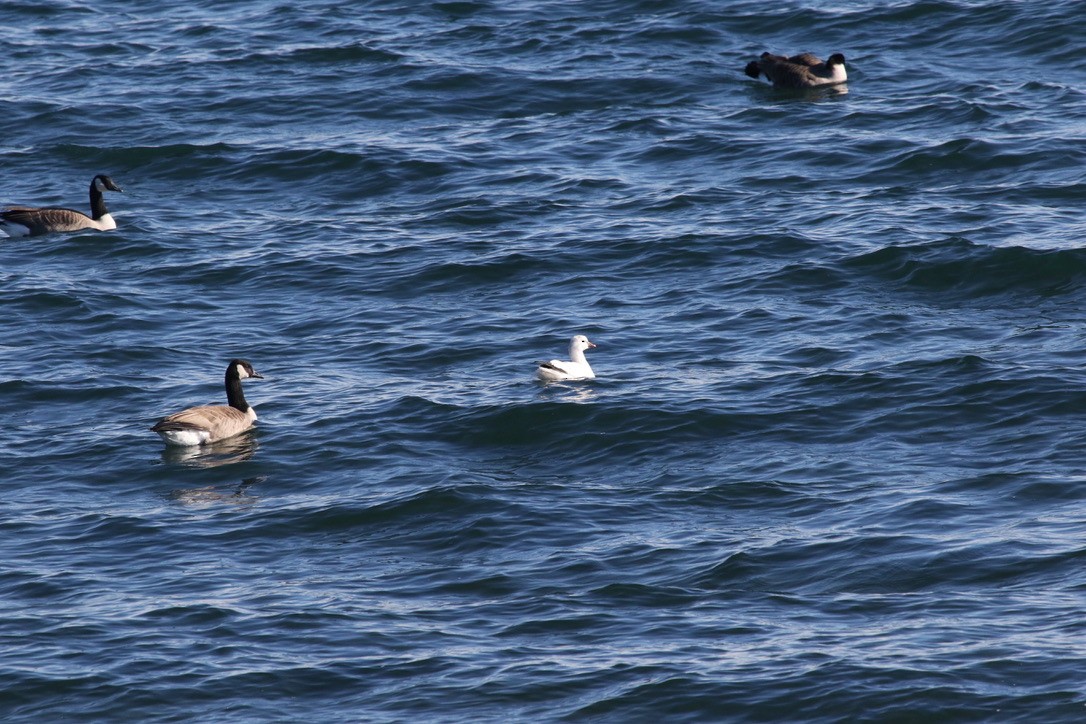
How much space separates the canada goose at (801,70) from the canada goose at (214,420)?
1459 centimetres

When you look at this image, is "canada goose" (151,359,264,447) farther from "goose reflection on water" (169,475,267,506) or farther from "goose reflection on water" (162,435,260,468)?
"goose reflection on water" (169,475,267,506)

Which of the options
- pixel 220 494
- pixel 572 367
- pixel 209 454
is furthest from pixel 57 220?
pixel 572 367

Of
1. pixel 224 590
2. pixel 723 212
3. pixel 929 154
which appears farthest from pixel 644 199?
pixel 224 590

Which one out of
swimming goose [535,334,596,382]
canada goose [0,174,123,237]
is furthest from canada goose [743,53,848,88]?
canada goose [0,174,123,237]

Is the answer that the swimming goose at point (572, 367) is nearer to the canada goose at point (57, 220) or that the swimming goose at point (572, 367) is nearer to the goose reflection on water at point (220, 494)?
the goose reflection on water at point (220, 494)

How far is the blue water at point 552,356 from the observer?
43.7 ft

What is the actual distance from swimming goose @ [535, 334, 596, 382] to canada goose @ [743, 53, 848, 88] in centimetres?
1201

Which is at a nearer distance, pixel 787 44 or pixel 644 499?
Result: pixel 644 499

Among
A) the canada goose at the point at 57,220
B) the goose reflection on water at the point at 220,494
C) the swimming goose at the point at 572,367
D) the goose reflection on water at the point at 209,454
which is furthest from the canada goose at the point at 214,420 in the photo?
the canada goose at the point at 57,220

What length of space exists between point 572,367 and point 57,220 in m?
10.8

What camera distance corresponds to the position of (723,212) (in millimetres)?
25188

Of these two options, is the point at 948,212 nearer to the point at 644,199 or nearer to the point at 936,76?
the point at 644,199

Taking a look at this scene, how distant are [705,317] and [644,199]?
4.67 m

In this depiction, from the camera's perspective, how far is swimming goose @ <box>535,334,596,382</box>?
19344 millimetres
